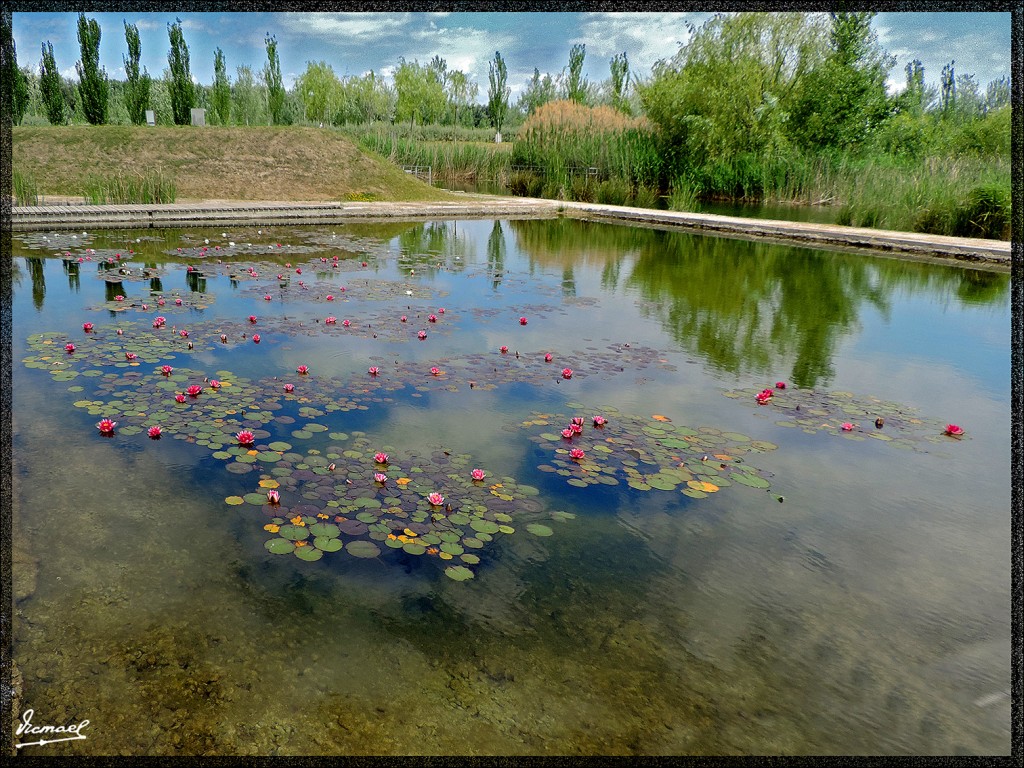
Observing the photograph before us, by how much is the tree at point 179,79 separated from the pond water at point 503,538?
18.8m

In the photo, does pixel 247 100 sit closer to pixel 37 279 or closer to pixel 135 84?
pixel 135 84

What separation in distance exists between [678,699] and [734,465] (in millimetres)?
1823

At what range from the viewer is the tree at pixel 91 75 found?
20.5 metres

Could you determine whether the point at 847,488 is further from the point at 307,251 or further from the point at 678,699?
the point at 307,251

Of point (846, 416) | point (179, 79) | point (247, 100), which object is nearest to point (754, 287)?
point (846, 416)

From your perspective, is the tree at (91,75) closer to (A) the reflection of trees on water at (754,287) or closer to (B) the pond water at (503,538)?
(A) the reflection of trees on water at (754,287)

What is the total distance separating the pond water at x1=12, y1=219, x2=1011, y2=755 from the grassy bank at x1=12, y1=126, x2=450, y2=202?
11964 mm

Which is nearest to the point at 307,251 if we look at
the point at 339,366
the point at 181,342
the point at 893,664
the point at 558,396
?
the point at 181,342

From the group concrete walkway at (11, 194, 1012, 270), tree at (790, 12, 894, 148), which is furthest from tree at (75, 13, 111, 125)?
tree at (790, 12, 894, 148)

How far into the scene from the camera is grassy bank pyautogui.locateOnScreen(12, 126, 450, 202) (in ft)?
53.5

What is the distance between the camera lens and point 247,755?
179 cm
